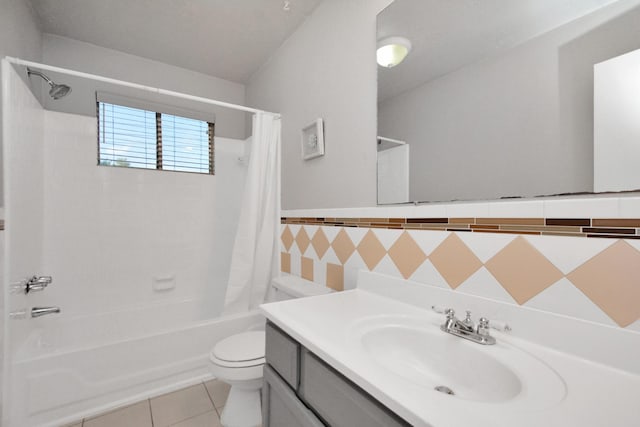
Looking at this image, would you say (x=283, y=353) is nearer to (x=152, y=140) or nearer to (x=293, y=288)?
(x=293, y=288)

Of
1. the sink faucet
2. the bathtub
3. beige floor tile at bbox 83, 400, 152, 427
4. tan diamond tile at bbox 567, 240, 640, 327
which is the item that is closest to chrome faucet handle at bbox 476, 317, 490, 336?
the sink faucet

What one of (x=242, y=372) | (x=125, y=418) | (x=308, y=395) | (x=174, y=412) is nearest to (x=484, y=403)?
(x=308, y=395)

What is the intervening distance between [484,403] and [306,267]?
1311 mm

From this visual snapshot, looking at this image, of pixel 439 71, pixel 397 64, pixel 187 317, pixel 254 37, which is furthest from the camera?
pixel 187 317

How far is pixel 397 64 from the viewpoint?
1.23 meters

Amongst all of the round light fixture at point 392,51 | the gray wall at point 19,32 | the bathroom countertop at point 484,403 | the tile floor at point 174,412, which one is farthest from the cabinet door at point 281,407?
the gray wall at point 19,32

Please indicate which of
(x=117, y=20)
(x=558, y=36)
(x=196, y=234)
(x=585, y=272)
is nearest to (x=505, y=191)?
(x=585, y=272)

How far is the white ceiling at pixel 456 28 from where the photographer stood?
2.64 feet

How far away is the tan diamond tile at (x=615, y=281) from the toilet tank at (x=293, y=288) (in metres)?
1.05

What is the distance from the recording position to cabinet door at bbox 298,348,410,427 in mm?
545

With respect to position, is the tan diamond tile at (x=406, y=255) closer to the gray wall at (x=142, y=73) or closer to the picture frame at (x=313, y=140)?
the picture frame at (x=313, y=140)

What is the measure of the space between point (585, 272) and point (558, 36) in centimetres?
64

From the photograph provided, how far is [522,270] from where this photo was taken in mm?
804

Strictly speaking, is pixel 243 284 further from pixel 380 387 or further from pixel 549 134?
pixel 549 134
